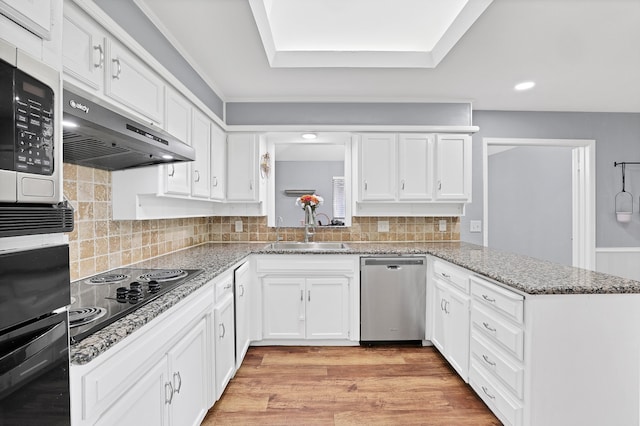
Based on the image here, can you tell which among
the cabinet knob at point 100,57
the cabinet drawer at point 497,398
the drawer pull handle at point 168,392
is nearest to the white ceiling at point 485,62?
the cabinet knob at point 100,57

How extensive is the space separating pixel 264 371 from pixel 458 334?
1440 mm

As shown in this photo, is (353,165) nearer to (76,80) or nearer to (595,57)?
(595,57)

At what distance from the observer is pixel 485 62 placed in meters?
2.53

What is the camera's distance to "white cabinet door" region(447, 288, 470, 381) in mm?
2195

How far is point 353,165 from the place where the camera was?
135 inches

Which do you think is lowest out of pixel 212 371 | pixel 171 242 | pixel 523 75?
pixel 212 371

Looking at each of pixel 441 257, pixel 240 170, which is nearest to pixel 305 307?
pixel 441 257

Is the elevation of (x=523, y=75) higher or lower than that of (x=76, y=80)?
higher

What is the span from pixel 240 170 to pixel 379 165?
1.37m

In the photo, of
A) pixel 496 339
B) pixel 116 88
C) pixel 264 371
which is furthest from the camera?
pixel 264 371

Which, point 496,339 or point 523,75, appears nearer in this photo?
point 496,339

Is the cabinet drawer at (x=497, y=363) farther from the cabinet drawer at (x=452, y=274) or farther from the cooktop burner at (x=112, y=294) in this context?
the cooktop burner at (x=112, y=294)

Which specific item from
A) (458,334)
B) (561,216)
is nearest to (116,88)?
(458,334)

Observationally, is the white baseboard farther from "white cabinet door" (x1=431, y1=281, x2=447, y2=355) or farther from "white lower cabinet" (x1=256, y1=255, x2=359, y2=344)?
"white lower cabinet" (x1=256, y1=255, x2=359, y2=344)
